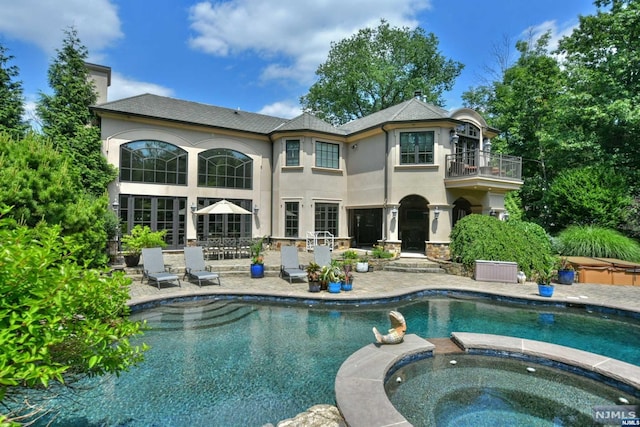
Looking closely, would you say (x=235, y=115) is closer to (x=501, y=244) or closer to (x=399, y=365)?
(x=501, y=244)

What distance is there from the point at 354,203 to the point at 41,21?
1646 cm

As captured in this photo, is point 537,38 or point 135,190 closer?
point 135,190

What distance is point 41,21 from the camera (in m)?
13.5

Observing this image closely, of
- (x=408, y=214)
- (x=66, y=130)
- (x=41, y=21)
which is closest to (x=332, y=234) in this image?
(x=408, y=214)

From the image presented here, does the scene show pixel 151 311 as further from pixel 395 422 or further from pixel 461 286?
pixel 461 286

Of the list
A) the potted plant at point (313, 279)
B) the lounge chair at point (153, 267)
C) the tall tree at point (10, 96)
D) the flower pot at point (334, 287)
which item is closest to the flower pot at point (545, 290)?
the flower pot at point (334, 287)

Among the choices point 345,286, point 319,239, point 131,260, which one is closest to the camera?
point 345,286

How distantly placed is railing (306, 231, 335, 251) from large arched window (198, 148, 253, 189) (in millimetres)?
4523

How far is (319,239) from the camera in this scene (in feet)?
58.1

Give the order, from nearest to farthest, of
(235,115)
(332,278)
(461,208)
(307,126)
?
(332,278) < (307,126) < (461,208) < (235,115)

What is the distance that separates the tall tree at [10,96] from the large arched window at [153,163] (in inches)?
199

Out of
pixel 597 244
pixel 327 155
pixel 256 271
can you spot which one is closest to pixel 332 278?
pixel 256 271

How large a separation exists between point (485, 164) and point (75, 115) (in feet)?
63.1

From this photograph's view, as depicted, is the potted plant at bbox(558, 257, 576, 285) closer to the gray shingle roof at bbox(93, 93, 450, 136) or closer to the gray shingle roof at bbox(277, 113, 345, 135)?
the gray shingle roof at bbox(93, 93, 450, 136)
